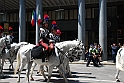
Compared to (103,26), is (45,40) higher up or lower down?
lower down

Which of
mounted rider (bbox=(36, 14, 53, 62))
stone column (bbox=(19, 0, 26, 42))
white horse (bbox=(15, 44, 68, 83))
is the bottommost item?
white horse (bbox=(15, 44, 68, 83))

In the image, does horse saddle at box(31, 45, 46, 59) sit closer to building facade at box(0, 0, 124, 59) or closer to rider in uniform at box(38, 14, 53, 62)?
rider in uniform at box(38, 14, 53, 62)

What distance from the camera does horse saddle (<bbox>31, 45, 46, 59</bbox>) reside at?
818cm

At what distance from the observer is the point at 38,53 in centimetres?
823

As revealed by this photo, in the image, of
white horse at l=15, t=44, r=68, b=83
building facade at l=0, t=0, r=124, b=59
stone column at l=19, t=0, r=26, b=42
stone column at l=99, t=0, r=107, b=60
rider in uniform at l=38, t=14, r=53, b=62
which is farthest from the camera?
building facade at l=0, t=0, r=124, b=59

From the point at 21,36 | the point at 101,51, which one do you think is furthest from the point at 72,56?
the point at 21,36

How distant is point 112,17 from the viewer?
88.1 feet

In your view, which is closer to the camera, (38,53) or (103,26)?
(38,53)

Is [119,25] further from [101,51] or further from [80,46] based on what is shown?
[80,46]

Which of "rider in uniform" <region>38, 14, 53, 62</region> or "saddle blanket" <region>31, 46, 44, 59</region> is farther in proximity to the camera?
"saddle blanket" <region>31, 46, 44, 59</region>

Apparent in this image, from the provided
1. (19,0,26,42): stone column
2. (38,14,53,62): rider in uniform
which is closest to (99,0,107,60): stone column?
(19,0,26,42): stone column

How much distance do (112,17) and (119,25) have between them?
1.36m

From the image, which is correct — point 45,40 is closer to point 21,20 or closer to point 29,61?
point 29,61

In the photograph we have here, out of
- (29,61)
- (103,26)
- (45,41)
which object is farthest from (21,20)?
(45,41)
